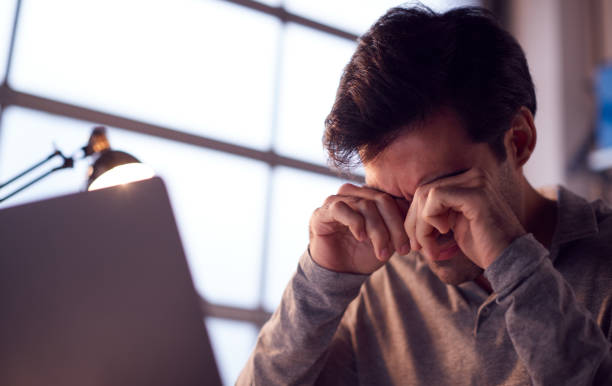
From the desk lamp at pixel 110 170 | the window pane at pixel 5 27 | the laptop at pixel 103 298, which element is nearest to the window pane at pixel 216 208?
the window pane at pixel 5 27

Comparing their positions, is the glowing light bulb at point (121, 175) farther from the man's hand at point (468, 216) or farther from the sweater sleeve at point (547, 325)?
the sweater sleeve at point (547, 325)

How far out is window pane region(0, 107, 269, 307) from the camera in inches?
87.9

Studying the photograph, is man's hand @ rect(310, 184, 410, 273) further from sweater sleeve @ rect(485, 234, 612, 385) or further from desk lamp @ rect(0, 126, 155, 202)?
desk lamp @ rect(0, 126, 155, 202)

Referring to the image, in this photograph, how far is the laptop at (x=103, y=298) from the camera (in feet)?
2.48

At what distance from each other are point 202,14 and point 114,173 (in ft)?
5.10

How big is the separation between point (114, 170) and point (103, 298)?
0.51 metres

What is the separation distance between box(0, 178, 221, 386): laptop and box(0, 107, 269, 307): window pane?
147 centimetres

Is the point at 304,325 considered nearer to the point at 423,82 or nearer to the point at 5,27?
the point at 423,82

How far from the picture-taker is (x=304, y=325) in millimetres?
1129

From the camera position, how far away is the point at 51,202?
2.66ft

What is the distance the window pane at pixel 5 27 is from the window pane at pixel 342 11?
1.21m

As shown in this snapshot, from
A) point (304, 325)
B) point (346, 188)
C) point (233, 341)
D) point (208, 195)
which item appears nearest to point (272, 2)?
point (208, 195)

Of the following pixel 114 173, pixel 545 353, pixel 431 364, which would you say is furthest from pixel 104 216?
pixel 431 364

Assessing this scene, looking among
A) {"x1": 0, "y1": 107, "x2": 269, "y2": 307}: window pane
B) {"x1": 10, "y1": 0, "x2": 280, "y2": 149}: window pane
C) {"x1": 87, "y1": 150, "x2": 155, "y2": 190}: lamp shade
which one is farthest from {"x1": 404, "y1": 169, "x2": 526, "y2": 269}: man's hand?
{"x1": 10, "y1": 0, "x2": 280, "y2": 149}: window pane
